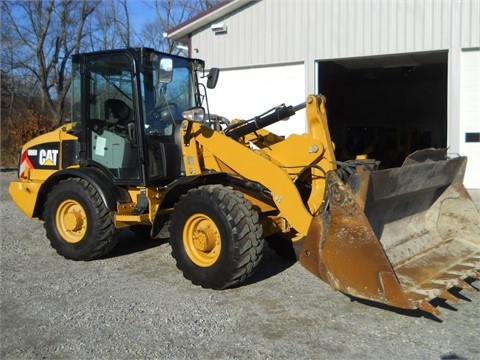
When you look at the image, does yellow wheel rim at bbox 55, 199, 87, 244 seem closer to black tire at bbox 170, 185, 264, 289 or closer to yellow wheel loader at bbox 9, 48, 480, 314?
yellow wheel loader at bbox 9, 48, 480, 314

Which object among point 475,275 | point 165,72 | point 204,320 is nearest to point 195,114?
point 165,72

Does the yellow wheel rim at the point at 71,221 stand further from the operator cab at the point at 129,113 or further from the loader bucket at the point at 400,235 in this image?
the loader bucket at the point at 400,235

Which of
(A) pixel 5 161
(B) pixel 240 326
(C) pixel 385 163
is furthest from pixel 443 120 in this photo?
(B) pixel 240 326

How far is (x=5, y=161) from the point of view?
79.1ft

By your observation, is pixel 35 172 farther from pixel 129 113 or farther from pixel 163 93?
pixel 163 93

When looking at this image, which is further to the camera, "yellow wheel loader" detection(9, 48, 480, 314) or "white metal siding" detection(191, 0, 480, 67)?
"white metal siding" detection(191, 0, 480, 67)

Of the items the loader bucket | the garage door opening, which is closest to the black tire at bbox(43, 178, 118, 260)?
the loader bucket

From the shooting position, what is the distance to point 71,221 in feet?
20.3

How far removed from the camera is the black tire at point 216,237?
4.80 meters

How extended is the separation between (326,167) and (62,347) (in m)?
2.84

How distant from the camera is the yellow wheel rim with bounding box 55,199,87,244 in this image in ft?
20.2

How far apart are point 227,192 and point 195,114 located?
105cm

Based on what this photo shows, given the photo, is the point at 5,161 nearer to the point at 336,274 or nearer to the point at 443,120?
the point at 443,120

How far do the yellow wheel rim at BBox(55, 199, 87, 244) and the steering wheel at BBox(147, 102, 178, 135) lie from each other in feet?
4.32
